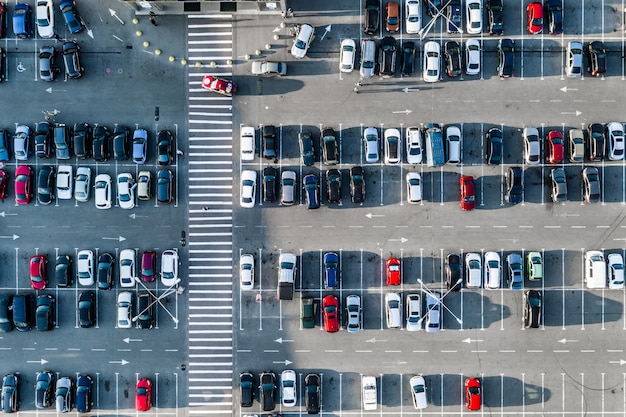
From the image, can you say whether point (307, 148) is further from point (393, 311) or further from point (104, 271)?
point (104, 271)

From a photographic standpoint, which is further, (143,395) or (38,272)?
(143,395)

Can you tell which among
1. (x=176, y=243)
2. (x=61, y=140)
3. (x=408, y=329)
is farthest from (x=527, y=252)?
(x=61, y=140)

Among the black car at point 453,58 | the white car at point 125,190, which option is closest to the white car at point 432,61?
the black car at point 453,58

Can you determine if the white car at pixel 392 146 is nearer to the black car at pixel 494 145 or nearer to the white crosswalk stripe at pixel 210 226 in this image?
the black car at pixel 494 145

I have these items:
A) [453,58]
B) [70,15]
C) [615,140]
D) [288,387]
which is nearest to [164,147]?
[70,15]

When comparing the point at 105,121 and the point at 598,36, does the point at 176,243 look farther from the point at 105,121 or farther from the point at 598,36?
the point at 598,36
